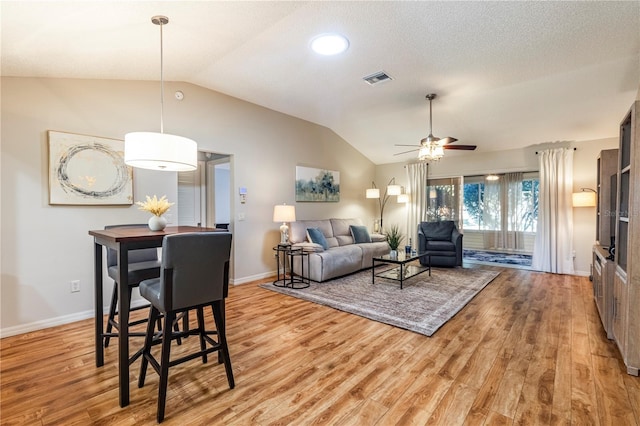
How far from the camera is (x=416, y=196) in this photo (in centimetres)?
707

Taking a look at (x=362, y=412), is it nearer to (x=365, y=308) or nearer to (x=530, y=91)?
(x=365, y=308)

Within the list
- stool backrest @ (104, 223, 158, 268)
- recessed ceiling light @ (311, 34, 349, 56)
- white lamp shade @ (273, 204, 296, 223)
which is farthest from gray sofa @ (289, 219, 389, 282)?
recessed ceiling light @ (311, 34, 349, 56)

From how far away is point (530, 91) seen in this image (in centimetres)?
Answer: 407

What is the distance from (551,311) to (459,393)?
7.66ft

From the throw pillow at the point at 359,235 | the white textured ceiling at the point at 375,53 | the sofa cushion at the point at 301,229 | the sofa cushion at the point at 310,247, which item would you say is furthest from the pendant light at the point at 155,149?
the throw pillow at the point at 359,235

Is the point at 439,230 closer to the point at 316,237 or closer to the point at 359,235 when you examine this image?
the point at 359,235

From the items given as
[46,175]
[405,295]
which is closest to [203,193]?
[46,175]

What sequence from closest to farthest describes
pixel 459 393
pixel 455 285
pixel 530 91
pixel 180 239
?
pixel 180 239
pixel 459 393
pixel 530 91
pixel 455 285

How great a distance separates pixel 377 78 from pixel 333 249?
2788 mm

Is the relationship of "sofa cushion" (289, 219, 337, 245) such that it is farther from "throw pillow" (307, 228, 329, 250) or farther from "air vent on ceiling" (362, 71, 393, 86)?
"air vent on ceiling" (362, 71, 393, 86)

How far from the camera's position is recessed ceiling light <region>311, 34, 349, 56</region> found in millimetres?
2836

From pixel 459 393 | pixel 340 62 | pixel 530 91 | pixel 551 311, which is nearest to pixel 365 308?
pixel 459 393

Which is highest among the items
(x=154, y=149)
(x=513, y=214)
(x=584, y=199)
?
(x=154, y=149)

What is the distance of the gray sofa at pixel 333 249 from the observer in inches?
184
